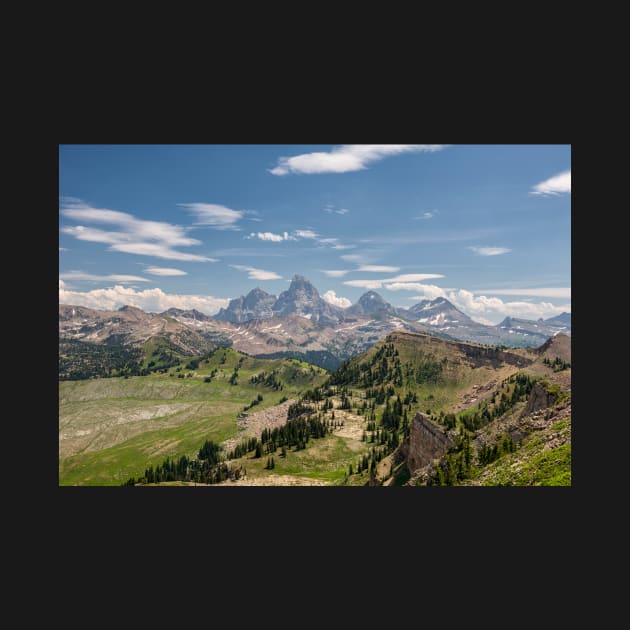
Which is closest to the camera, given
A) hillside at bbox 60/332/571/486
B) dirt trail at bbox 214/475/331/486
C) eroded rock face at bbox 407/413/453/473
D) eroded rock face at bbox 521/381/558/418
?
hillside at bbox 60/332/571/486

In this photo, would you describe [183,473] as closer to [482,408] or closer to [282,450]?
[282,450]

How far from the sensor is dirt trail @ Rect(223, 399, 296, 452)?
148250mm

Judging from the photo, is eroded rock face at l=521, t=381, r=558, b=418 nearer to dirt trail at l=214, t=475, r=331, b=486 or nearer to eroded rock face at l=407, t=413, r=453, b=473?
eroded rock face at l=407, t=413, r=453, b=473

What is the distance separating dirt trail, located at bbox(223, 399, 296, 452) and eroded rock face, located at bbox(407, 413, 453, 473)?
96176mm

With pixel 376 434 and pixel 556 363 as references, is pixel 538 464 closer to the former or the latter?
pixel 376 434

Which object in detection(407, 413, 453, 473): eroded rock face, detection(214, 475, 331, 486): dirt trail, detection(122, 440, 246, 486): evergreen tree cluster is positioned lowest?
detection(122, 440, 246, 486): evergreen tree cluster

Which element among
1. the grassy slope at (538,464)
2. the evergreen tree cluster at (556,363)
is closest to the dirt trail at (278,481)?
the grassy slope at (538,464)

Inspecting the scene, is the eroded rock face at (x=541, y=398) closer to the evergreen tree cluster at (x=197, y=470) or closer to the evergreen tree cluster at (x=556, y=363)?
the evergreen tree cluster at (x=197, y=470)

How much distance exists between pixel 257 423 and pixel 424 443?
127919mm

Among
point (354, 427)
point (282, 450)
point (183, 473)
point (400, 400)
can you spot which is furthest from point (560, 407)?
point (400, 400)

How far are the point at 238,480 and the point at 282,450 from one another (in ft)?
71.9

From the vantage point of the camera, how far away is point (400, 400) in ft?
520

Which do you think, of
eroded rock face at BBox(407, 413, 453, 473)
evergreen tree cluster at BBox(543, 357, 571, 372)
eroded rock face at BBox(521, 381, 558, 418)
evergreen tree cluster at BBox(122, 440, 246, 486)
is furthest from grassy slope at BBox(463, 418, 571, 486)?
evergreen tree cluster at BBox(543, 357, 571, 372)

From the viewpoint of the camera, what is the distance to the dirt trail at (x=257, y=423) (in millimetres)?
148250
